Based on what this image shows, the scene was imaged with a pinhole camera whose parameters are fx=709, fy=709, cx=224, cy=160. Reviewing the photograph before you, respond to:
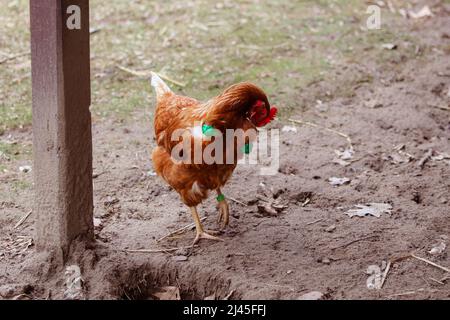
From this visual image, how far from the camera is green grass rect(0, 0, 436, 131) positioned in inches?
253

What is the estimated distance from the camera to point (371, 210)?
4605 mm

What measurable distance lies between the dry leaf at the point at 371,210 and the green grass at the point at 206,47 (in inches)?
67.8

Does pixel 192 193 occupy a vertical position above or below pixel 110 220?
above

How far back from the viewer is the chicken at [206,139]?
13.0 feet

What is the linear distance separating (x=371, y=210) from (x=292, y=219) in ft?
1.74

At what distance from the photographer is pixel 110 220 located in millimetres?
4527

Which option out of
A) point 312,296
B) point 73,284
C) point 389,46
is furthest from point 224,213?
point 389,46

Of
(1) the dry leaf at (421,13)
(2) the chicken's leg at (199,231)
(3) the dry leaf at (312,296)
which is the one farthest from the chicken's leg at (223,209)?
(1) the dry leaf at (421,13)

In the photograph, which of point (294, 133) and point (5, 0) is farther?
point (5, 0)

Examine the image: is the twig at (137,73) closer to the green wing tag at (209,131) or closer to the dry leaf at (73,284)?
the green wing tag at (209,131)

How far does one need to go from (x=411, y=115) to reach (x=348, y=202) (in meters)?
1.74

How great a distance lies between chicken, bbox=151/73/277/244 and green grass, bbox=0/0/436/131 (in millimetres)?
1879
